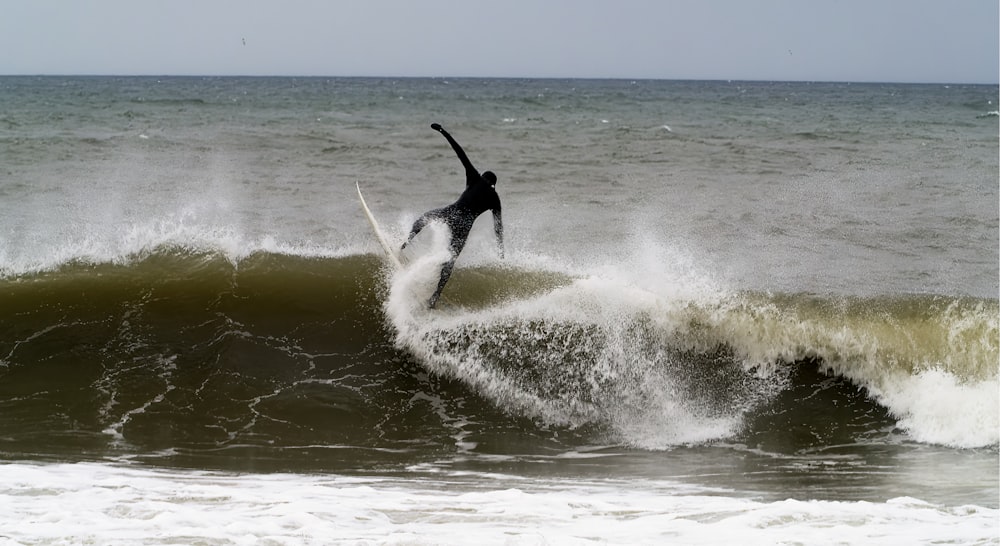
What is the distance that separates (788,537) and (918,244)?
8680 mm

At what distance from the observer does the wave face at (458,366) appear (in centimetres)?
579

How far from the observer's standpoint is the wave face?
5.79m

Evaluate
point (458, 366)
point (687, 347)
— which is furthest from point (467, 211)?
point (687, 347)

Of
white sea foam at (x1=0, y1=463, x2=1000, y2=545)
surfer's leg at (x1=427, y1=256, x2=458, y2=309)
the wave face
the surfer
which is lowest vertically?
white sea foam at (x1=0, y1=463, x2=1000, y2=545)

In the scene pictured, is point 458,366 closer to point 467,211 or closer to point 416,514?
point 467,211

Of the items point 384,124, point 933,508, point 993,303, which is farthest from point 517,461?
point 384,124

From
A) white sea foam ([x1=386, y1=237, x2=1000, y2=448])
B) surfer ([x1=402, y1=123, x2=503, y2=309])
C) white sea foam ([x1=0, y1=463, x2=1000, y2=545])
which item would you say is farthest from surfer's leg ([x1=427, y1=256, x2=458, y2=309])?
white sea foam ([x1=0, y1=463, x2=1000, y2=545])

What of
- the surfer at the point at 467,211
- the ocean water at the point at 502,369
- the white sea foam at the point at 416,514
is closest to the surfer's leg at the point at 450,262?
the surfer at the point at 467,211

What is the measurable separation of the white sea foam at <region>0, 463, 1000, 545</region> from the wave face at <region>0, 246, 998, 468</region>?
30.0 inches

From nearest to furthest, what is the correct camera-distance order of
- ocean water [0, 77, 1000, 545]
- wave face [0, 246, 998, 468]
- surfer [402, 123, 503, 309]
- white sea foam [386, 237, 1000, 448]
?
ocean water [0, 77, 1000, 545]
wave face [0, 246, 998, 468]
white sea foam [386, 237, 1000, 448]
surfer [402, 123, 503, 309]

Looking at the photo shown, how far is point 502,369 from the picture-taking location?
6863mm

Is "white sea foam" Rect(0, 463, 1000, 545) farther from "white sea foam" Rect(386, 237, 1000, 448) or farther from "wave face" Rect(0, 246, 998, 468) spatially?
"white sea foam" Rect(386, 237, 1000, 448)

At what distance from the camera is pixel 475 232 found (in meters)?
11.1

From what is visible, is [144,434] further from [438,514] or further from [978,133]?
[978,133]
